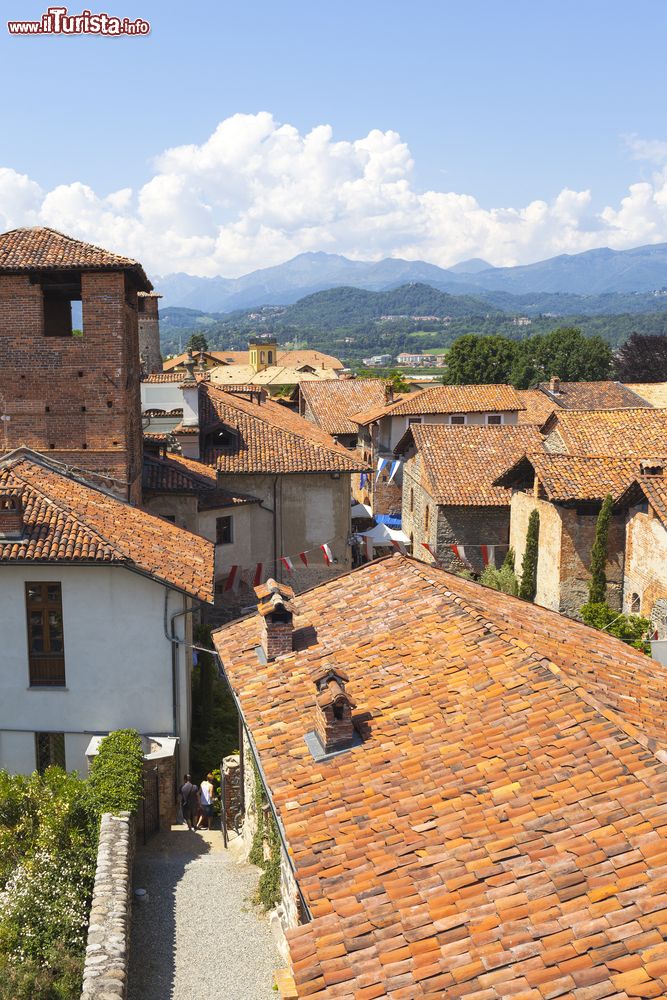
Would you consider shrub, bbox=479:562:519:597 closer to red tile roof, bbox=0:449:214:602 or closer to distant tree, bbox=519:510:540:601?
distant tree, bbox=519:510:540:601

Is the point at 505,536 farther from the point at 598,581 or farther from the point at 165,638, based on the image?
the point at 165,638

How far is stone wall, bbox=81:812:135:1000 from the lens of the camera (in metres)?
9.86

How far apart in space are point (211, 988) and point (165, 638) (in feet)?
25.6

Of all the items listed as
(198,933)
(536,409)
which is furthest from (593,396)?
(198,933)

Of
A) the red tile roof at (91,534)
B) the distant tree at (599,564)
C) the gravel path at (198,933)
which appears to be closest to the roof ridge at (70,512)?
the red tile roof at (91,534)

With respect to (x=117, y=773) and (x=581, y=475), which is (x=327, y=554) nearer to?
(x=581, y=475)

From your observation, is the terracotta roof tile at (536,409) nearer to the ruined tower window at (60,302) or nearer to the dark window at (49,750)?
the ruined tower window at (60,302)

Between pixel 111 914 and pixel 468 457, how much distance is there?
86.1 feet

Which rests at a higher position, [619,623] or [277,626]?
[277,626]

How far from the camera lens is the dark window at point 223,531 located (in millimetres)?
28828

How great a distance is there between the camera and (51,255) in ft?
67.5

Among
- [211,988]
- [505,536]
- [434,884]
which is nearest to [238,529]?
[505,536]

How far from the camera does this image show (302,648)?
14.0 m

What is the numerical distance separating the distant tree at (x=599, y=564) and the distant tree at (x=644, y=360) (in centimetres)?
6526
